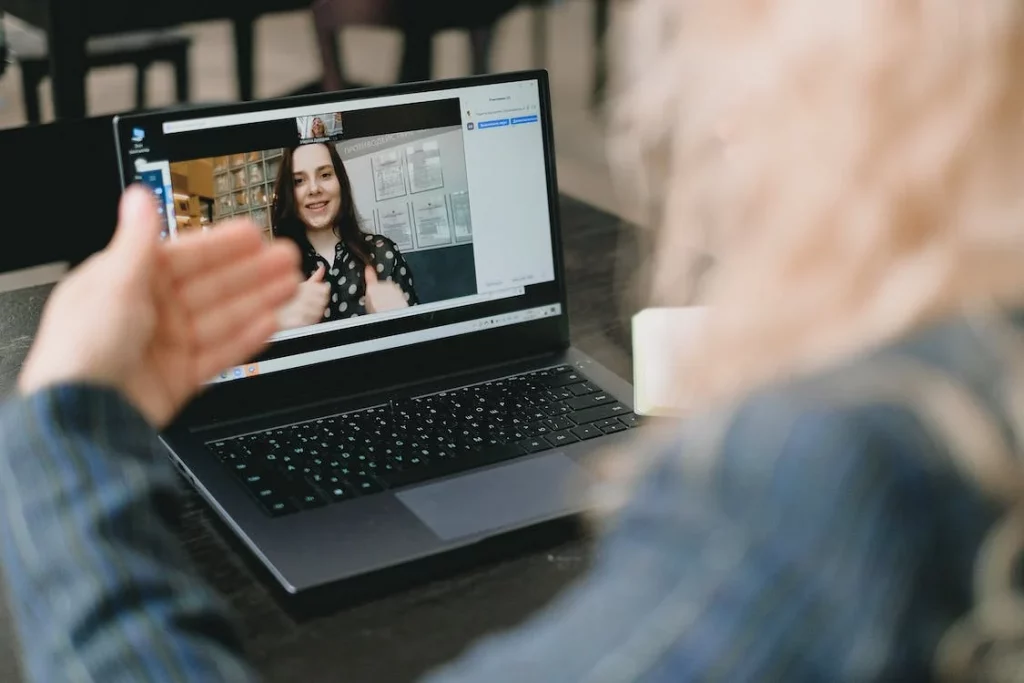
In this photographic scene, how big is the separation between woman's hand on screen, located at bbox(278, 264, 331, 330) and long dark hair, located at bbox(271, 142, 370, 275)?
12mm

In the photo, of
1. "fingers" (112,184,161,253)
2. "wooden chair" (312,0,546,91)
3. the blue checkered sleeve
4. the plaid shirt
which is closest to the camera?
the plaid shirt

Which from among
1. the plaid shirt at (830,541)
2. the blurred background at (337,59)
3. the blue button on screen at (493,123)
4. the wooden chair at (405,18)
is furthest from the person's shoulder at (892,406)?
the wooden chair at (405,18)

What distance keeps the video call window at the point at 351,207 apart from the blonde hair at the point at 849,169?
54 cm

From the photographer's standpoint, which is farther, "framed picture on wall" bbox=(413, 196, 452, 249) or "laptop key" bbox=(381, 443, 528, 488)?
"framed picture on wall" bbox=(413, 196, 452, 249)

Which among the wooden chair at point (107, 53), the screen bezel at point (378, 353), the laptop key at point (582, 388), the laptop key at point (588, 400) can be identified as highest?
the wooden chair at point (107, 53)

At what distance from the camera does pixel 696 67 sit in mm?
507

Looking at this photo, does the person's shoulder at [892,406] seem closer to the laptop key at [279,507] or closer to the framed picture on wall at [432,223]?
the laptop key at [279,507]

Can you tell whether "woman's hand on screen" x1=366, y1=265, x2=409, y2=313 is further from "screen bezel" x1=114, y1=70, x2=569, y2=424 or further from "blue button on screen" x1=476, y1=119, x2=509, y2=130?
"blue button on screen" x1=476, y1=119, x2=509, y2=130

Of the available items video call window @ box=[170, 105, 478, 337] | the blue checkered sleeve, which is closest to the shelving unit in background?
video call window @ box=[170, 105, 478, 337]

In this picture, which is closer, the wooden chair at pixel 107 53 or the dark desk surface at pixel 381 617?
the dark desk surface at pixel 381 617

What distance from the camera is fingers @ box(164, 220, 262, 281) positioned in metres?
0.70

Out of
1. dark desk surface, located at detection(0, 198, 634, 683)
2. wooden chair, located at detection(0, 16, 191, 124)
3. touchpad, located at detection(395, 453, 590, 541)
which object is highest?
wooden chair, located at detection(0, 16, 191, 124)

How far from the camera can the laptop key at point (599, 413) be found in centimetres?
99

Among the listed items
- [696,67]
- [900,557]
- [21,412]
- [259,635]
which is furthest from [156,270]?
[900,557]
